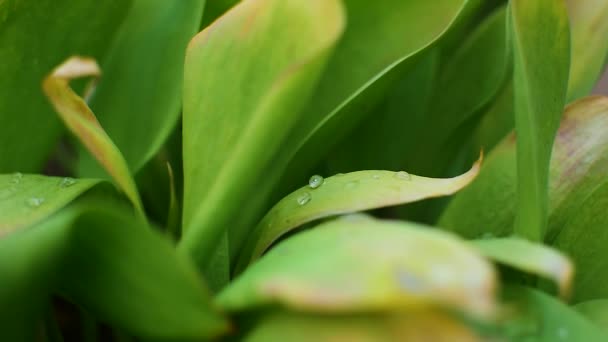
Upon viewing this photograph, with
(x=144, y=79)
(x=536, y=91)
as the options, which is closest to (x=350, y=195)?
(x=536, y=91)

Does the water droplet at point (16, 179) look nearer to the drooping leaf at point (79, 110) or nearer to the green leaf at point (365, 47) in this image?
the drooping leaf at point (79, 110)

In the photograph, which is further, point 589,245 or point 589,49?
point 589,49

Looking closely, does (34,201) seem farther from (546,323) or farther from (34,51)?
(546,323)

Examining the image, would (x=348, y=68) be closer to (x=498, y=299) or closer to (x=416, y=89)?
(x=416, y=89)

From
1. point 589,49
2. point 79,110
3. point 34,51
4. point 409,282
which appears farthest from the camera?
point 589,49

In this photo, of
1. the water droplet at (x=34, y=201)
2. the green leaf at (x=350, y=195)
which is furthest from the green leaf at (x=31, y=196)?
the green leaf at (x=350, y=195)
